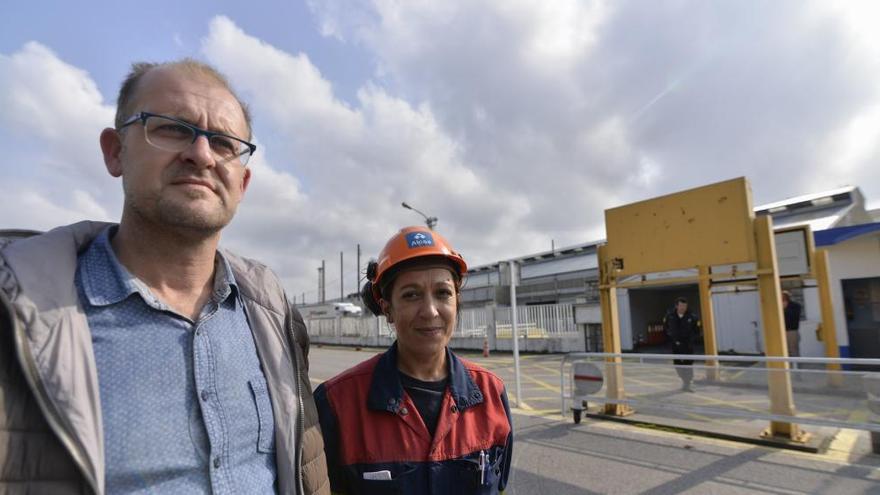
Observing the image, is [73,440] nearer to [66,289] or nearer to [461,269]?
[66,289]

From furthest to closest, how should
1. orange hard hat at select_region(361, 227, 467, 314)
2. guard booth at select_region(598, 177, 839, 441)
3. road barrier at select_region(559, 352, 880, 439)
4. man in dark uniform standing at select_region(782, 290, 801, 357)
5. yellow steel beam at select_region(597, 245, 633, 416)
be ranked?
man in dark uniform standing at select_region(782, 290, 801, 357)
yellow steel beam at select_region(597, 245, 633, 416)
guard booth at select_region(598, 177, 839, 441)
road barrier at select_region(559, 352, 880, 439)
orange hard hat at select_region(361, 227, 467, 314)

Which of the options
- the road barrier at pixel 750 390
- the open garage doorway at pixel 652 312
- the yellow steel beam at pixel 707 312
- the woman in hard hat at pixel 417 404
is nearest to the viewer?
the woman in hard hat at pixel 417 404

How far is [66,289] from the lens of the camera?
1.15 metres

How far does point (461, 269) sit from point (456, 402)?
58cm

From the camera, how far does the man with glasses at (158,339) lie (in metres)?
1.02

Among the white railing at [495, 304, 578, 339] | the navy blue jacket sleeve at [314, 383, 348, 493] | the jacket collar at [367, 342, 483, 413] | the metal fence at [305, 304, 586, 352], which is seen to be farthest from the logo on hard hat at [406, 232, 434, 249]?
the white railing at [495, 304, 578, 339]

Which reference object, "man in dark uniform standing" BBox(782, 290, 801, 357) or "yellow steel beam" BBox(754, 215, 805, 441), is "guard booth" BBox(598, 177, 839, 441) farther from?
"man in dark uniform standing" BBox(782, 290, 801, 357)

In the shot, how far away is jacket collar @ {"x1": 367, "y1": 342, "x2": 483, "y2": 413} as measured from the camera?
5.91 ft

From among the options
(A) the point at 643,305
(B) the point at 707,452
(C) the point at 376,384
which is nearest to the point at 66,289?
(C) the point at 376,384

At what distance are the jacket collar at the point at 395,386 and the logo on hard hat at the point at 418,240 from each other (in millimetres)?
482

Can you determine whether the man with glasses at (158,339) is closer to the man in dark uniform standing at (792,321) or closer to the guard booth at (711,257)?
the guard booth at (711,257)

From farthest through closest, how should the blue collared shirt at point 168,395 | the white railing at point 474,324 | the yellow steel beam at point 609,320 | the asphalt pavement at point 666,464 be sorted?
the white railing at point 474,324 < the yellow steel beam at point 609,320 < the asphalt pavement at point 666,464 < the blue collared shirt at point 168,395

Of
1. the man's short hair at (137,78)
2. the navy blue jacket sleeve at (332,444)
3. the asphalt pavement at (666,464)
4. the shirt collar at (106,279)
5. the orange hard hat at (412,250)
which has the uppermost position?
the man's short hair at (137,78)

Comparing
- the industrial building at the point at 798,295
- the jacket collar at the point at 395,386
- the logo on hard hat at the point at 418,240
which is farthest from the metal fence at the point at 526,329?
the logo on hard hat at the point at 418,240
